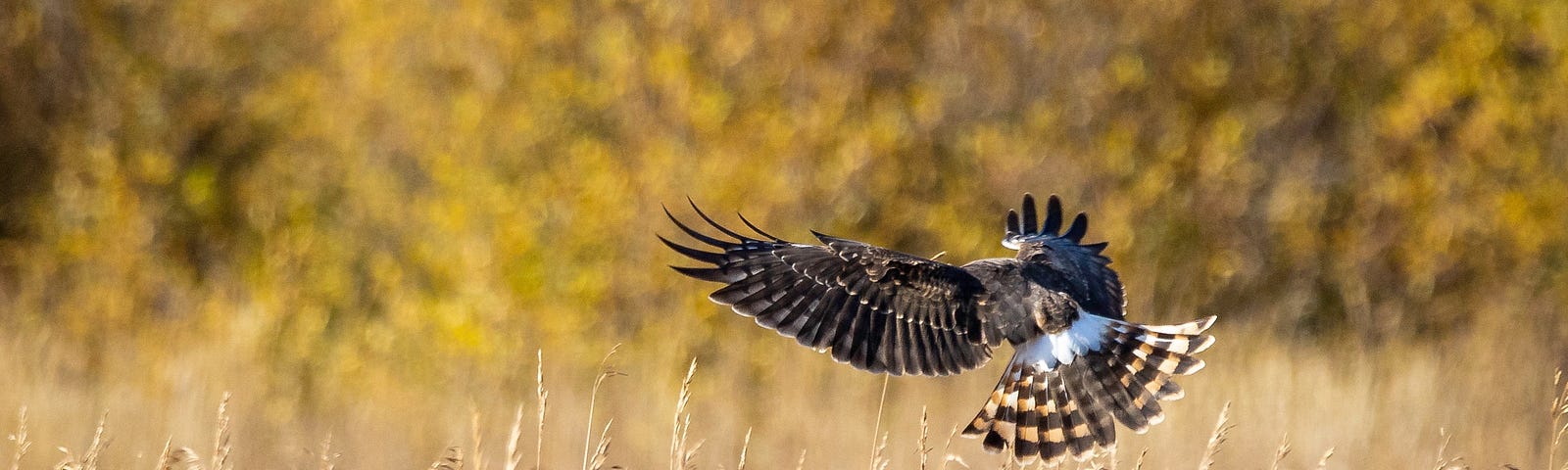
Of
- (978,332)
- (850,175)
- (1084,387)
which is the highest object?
(850,175)

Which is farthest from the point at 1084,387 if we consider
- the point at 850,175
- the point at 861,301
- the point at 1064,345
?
the point at 850,175

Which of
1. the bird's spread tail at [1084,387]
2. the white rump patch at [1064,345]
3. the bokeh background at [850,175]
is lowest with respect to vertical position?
the bird's spread tail at [1084,387]

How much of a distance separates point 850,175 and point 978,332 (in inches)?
189

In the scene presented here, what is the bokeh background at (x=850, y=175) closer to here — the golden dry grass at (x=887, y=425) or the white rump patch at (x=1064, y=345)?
the golden dry grass at (x=887, y=425)

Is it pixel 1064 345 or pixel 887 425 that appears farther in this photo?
pixel 887 425

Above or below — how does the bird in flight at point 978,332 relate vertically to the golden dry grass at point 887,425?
below

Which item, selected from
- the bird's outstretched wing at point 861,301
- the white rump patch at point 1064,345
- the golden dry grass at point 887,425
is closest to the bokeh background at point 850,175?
the golden dry grass at point 887,425

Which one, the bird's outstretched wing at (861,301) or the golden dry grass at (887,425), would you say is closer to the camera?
the bird's outstretched wing at (861,301)

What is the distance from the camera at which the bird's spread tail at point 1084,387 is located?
14.1ft

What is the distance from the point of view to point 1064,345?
4.57 m

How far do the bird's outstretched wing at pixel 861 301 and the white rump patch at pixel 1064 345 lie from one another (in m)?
0.22

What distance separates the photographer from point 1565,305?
31.6 ft

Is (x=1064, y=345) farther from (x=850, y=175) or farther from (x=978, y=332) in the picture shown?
(x=850, y=175)

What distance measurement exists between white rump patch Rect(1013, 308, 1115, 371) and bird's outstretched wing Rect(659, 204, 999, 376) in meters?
0.22
